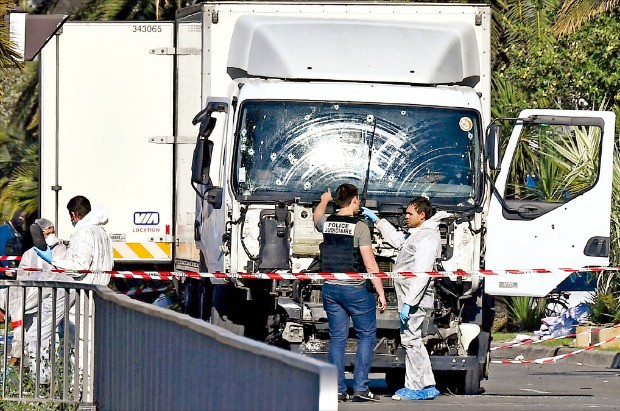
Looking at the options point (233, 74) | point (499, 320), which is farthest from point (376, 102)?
point (499, 320)

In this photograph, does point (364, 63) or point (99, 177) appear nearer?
A: point (364, 63)

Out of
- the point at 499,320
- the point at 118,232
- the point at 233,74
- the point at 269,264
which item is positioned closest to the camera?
the point at 269,264

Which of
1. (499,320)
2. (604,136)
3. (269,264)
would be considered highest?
(604,136)

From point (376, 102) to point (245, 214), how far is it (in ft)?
4.90

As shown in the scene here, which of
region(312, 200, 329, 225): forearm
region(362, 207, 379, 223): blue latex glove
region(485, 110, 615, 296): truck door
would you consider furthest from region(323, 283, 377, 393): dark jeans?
region(485, 110, 615, 296): truck door

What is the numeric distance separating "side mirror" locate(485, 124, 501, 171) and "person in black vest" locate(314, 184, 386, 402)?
1.36 metres

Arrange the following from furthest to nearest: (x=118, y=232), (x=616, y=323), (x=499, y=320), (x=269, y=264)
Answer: (x=499, y=320) < (x=616, y=323) < (x=118, y=232) < (x=269, y=264)

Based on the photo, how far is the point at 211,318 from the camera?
13.0m

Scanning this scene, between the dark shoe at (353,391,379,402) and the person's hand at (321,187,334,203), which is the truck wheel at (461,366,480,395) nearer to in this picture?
the dark shoe at (353,391,379,402)

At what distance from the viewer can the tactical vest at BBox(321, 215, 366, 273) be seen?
11461 millimetres

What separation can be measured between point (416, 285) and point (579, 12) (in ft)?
34.2

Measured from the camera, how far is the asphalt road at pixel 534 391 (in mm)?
11703

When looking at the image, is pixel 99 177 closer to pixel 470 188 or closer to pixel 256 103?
pixel 256 103

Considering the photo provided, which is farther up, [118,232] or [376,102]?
[376,102]
